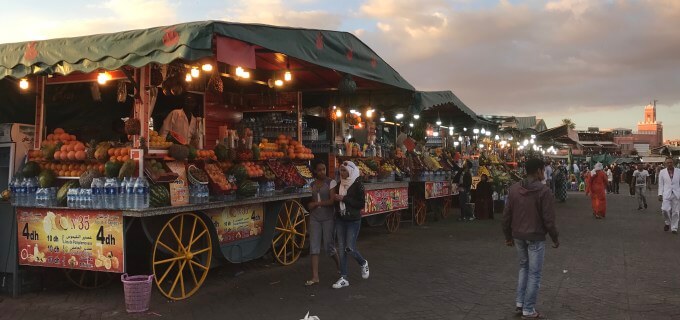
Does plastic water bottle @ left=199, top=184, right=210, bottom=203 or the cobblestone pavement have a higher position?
plastic water bottle @ left=199, top=184, right=210, bottom=203

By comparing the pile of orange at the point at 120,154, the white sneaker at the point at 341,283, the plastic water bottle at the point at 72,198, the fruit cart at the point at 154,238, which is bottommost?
the white sneaker at the point at 341,283

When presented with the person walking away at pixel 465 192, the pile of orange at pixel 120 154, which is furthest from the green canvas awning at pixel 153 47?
the person walking away at pixel 465 192

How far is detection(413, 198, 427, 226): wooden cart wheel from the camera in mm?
14922

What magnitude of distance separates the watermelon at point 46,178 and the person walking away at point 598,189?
603 inches

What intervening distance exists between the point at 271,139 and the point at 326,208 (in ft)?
12.4

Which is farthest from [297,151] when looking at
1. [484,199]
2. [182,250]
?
[484,199]

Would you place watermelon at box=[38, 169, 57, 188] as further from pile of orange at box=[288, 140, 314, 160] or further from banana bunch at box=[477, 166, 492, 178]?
banana bunch at box=[477, 166, 492, 178]

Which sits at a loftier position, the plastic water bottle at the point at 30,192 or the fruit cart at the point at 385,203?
the plastic water bottle at the point at 30,192

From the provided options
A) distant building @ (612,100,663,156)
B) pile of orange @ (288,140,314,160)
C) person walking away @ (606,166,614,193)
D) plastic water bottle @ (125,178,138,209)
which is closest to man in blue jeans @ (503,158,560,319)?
plastic water bottle @ (125,178,138,209)

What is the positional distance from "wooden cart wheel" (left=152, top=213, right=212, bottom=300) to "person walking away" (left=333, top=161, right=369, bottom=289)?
180 cm

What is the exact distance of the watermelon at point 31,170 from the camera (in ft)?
22.7

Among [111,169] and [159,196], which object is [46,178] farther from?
[159,196]

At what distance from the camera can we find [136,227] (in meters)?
6.97

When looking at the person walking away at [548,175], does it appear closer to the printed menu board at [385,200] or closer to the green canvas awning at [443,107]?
the green canvas awning at [443,107]
